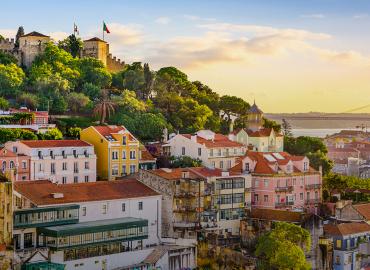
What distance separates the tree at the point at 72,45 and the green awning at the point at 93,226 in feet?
136

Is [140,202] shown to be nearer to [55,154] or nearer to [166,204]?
[166,204]

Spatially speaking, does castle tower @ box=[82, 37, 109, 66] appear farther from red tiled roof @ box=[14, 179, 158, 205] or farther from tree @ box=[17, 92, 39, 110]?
red tiled roof @ box=[14, 179, 158, 205]

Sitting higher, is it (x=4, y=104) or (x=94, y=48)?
(x=94, y=48)

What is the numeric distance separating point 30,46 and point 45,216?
4221cm

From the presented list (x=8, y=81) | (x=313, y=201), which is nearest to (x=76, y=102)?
(x=8, y=81)

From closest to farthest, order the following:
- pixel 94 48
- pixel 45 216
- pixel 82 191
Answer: pixel 45 216, pixel 82 191, pixel 94 48

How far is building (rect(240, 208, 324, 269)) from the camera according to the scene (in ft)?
151

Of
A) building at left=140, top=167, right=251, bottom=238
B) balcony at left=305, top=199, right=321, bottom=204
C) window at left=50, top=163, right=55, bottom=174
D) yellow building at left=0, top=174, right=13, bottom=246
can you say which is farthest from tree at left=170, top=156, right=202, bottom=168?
yellow building at left=0, top=174, right=13, bottom=246

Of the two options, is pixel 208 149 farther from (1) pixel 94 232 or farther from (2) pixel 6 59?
(2) pixel 6 59

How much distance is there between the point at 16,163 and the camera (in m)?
46.5

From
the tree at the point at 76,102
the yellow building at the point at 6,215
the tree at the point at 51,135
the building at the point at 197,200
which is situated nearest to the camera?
the yellow building at the point at 6,215

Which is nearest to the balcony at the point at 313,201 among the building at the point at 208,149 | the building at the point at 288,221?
the building at the point at 208,149

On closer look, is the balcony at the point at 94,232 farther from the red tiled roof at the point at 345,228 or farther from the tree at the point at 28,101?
the tree at the point at 28,101

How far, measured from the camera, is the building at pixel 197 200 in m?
45.2
